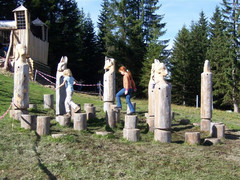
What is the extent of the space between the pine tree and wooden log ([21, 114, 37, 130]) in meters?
23.8

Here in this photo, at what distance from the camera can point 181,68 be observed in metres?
32.3

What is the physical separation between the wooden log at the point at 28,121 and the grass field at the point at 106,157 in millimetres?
202

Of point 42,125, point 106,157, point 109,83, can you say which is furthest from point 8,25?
point 106,157

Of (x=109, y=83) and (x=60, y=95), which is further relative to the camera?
(x=109, y=83)

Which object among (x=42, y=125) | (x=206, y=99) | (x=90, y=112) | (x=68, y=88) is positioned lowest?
(x=42, y=125)

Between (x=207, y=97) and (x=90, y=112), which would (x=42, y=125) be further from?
(x=207, y=97)

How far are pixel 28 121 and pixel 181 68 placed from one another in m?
25.6

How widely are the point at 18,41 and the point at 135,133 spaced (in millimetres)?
16540

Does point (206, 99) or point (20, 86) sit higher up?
point (20, 86)

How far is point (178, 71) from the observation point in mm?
31141

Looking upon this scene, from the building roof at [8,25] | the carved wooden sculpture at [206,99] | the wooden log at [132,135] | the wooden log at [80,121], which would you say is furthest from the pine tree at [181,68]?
the wooden log at [132,135]

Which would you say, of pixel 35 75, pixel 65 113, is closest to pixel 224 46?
pixel 35 75

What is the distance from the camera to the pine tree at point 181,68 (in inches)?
1231

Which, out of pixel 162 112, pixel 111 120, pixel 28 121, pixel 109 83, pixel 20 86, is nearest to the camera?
pixel 162 112
